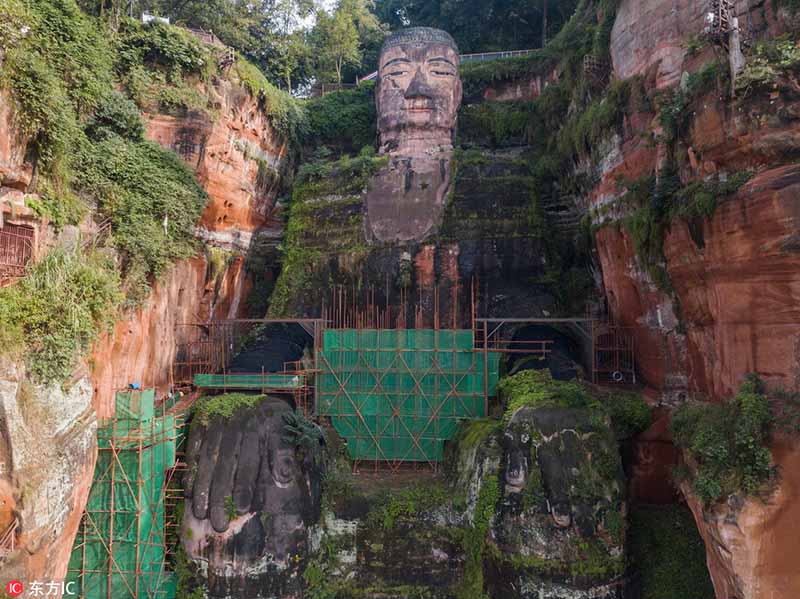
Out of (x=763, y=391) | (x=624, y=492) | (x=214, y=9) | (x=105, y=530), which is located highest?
(x=214, y=9)

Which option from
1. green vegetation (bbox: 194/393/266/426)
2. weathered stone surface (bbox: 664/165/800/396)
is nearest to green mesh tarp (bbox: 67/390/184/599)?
green vegetation (bbox: 194/393/266/426)

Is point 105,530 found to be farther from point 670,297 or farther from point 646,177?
point 646,177

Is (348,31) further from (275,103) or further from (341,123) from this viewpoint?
(275,103)

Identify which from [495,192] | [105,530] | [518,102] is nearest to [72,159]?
[105,530]

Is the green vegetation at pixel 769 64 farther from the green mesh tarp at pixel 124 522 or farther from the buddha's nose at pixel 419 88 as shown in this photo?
the buddha's nose at pixel 419 88

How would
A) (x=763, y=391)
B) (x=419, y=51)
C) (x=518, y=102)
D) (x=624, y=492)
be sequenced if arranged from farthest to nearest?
1. (x=518, y=102)
2. (x=419, y=51)
3. (x=624, y=492)
4. (x=763, y=391)

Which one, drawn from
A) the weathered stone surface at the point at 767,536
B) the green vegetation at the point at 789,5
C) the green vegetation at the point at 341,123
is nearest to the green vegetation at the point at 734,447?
the weathered stone surface at the point at 767,536
